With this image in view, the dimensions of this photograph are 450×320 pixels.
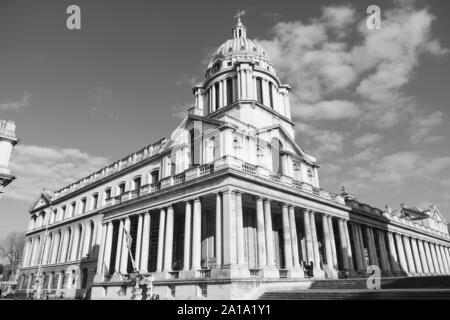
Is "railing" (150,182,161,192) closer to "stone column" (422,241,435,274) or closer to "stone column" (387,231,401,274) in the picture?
"stone column" (387,231,401,274)

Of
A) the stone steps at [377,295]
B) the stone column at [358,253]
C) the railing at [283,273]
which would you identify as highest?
the stone column at [358,253]

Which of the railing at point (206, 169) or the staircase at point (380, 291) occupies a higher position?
the railing at point (206, 169)

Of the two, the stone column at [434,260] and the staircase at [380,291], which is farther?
Answer: the stone column at [434,260]

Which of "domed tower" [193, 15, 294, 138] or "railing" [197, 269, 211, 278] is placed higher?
"domed tower" [193, 15, 294, 138]

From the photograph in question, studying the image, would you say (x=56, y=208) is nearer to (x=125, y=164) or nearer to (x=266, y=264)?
(x=125, y=164)

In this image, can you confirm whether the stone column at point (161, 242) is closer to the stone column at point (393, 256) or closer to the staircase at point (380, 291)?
the staircase at point (380, 291)

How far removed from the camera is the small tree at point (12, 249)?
87.5 m

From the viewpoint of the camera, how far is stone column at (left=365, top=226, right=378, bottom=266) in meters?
32.2

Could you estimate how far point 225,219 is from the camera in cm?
2058

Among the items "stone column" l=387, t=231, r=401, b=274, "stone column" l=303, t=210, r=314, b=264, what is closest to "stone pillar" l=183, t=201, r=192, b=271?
"stone column" l=303, t=210, r=314, b=264

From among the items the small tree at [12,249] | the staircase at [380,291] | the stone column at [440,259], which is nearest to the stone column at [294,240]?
the staircase at [380,291]

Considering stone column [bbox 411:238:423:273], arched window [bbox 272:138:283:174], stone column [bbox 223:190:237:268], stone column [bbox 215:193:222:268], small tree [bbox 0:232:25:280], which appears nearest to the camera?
stone column [bbox 223:190:237:268]

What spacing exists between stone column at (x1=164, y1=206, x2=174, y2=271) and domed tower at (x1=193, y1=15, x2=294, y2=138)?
46.9 feet

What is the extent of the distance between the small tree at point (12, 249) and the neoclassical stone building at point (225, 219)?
1714 inches
